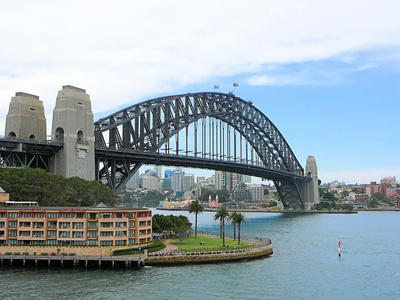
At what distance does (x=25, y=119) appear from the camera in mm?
79062

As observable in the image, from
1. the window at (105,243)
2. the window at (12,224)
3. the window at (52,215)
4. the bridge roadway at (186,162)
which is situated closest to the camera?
the window at (105,243)

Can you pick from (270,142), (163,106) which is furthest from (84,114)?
→ (270,142)

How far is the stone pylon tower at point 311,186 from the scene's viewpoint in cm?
17800

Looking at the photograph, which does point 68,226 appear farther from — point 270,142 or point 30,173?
point 270,142

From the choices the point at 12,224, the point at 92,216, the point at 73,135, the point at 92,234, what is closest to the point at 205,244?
the point at 92,234

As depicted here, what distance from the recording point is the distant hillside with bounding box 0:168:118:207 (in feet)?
214

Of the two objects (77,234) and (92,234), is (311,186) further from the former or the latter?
(77,234)

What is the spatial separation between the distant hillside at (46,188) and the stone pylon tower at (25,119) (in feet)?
38.8

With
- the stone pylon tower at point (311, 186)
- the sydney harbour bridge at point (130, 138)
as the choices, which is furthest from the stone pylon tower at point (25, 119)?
the stone pylon tower at point (311, 186)

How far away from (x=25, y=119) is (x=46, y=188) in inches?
695

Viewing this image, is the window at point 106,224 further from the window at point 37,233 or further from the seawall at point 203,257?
the window at point 37,233

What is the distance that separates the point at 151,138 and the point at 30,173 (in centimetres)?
3550

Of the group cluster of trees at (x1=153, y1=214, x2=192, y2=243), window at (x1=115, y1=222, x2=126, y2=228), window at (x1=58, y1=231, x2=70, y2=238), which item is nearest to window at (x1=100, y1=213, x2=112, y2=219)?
window at (x1=115, y1=222, x2=126, y2=228)

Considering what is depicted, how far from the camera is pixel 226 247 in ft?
192
